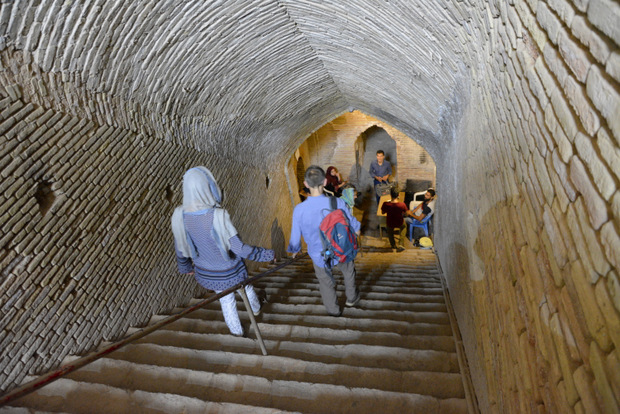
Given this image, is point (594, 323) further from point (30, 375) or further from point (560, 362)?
point (30, 375)

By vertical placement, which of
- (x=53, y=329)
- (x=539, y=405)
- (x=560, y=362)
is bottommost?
→ (x=53, y=329)

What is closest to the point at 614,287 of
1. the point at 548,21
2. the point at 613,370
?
the point at 613,370

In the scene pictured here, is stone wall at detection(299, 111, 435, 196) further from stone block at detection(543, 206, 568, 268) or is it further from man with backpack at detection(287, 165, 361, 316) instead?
stone block at detection(543, 206, 568, 268)

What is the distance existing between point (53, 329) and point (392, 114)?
5.53m

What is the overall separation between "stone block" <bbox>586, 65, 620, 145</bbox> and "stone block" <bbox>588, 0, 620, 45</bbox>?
0.29ft

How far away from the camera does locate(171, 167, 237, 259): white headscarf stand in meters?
2.90

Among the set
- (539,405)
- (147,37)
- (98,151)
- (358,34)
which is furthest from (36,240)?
(358,34)

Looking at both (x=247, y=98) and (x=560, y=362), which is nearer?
(x=560, y=362)

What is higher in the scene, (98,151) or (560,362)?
(98,151)

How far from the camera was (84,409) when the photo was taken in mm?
2367

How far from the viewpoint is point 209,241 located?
303 cm

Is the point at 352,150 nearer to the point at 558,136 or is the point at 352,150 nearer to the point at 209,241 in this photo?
the point at 209,241

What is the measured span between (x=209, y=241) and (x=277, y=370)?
3.64 ft

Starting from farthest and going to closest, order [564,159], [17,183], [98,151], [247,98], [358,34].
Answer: [247,98] < [358,34] < [98,151] < [17,183] < [564,159]
